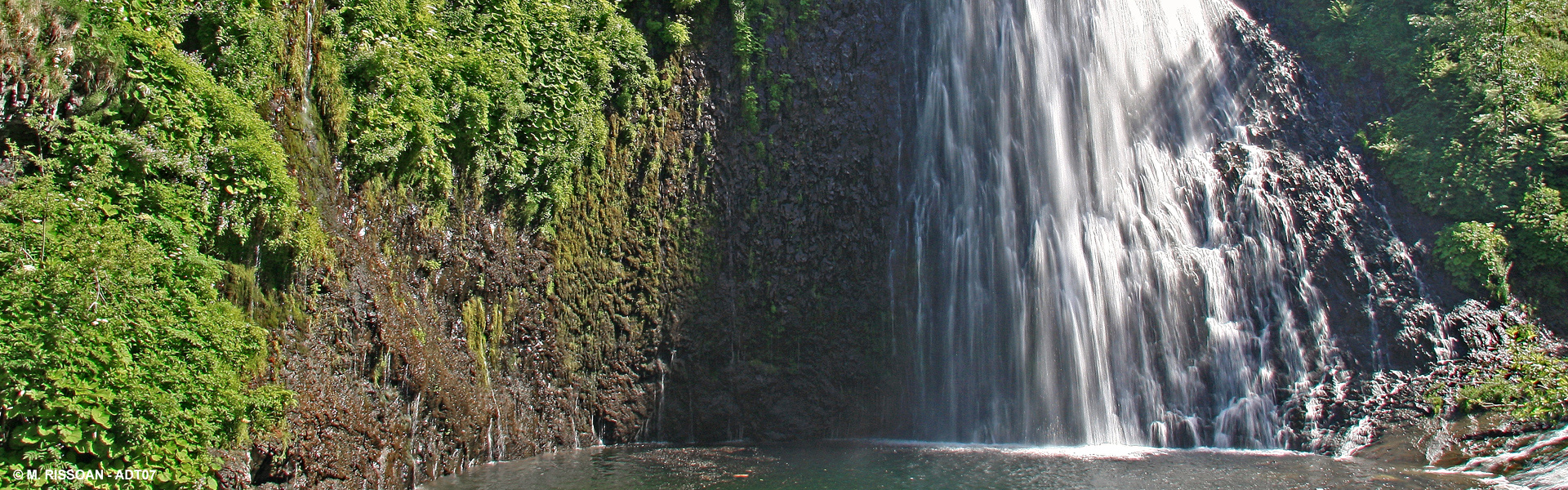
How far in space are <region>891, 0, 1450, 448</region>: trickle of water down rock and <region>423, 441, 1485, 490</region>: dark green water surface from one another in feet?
2.85

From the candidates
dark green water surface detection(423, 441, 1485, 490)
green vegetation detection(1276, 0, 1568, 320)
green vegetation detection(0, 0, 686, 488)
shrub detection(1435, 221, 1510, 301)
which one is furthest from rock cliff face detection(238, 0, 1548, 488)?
green vegetation detection(0, 0, 686, 488)

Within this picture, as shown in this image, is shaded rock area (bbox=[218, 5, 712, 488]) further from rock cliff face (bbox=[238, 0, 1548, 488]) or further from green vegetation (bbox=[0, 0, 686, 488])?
green vegetation (bbox=[0, 0, 686, 488])

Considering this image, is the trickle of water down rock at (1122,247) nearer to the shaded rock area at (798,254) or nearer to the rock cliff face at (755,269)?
the rock cliff face at (755,269)

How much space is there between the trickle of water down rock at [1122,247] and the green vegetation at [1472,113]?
2.61ft

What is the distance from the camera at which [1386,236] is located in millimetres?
11711

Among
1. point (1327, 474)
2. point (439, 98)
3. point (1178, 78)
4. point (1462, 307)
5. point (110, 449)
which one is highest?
point (1178, 78)

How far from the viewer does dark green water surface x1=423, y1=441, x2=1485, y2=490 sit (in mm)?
7715

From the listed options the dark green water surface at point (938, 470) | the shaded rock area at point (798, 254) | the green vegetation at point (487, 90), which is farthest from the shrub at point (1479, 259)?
the green vegetation at point (487, 90)

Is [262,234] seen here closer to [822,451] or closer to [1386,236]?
[822,451]

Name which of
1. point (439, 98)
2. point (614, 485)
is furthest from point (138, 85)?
point (614, 485)

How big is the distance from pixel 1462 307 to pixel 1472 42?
14.1 feet

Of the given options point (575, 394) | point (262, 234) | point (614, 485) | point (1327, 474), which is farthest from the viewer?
point (575, 394)

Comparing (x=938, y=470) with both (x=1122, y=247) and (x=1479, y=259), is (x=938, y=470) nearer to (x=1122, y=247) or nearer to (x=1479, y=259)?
(x=1122, y=247)

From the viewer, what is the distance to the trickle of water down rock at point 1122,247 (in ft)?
35.5
